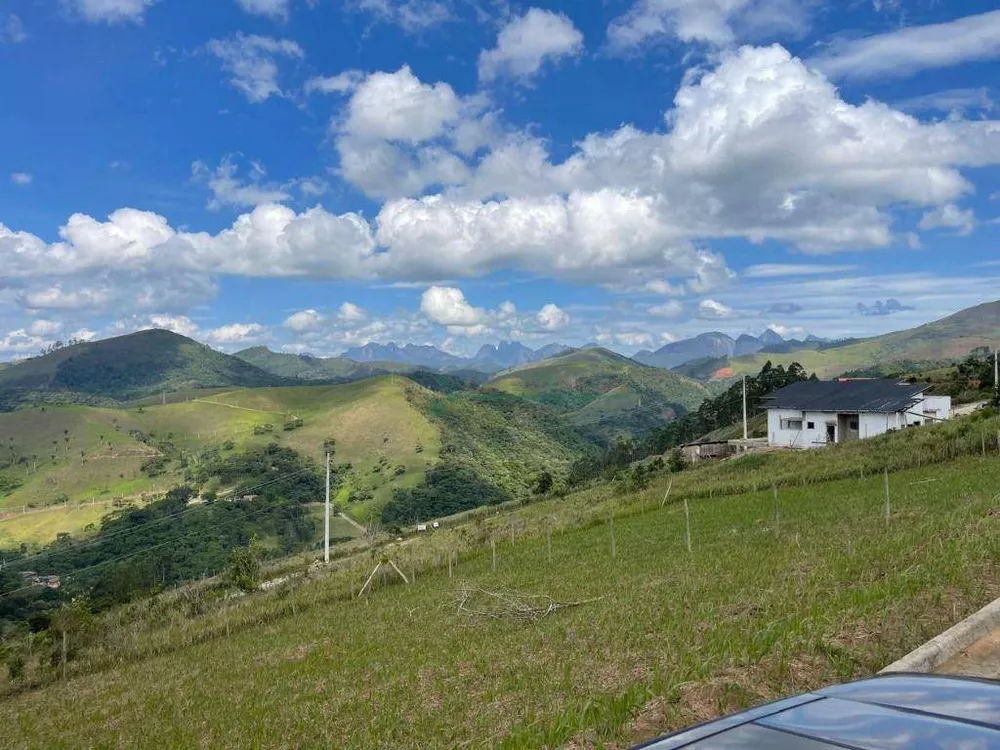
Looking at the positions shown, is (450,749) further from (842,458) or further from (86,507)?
(86,507)

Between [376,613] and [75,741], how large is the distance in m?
9.44

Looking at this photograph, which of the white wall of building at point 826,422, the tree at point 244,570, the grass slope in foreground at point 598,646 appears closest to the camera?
the grass slope in foreground at point 598,646

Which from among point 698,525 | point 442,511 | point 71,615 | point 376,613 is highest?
point 698,525

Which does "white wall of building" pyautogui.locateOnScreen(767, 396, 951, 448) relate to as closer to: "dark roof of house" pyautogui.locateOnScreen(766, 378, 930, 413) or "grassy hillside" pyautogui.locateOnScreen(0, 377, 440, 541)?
"dark roof of house" pyautogui.locateOnScreen(766, 378, 930, 413)

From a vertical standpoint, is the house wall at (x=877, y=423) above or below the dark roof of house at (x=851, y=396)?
below

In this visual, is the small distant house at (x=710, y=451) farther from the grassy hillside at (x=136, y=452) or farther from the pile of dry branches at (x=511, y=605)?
the grassy hillside at (x=136, y=452)

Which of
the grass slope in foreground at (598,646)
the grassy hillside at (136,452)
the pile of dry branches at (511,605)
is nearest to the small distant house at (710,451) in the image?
the grass slope in foreground at (598,646)

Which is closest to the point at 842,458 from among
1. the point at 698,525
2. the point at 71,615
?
the point at 698,525

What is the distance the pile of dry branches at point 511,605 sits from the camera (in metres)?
14.6

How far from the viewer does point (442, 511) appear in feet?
397

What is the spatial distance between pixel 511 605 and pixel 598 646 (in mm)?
5687

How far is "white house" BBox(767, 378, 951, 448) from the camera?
48.4 meters

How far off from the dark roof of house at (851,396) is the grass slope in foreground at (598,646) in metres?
26.8

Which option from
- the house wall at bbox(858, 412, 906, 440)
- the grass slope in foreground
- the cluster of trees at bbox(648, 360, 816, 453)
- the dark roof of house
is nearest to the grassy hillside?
the cluster of trees at bbox(648, 360, 816, 453)
